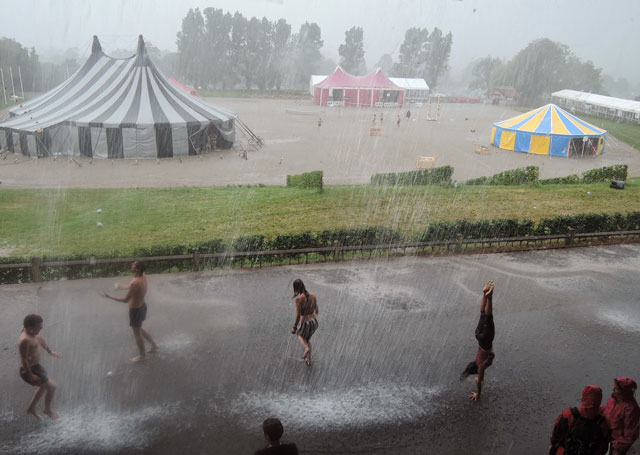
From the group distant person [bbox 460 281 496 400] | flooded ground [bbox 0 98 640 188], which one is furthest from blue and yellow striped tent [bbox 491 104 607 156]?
distant person [bbox 460 281 496 400]

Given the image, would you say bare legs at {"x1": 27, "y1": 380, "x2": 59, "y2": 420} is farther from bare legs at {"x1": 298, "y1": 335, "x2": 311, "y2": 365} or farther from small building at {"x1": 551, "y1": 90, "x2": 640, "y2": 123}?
small building at {"x1": 551, "y1": 90, "x2": 640, "y2": 123}

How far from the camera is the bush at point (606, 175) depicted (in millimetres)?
18266

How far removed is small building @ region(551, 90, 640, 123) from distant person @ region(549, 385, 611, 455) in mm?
46867

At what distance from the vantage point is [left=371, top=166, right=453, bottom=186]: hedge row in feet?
52.9

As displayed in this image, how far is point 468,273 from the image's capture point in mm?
9180

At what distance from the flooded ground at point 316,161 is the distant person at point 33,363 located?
447 inches

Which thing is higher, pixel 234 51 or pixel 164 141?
pixel 234 51

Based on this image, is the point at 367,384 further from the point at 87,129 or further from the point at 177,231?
the point at 87,129

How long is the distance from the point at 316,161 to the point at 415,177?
5.32 m

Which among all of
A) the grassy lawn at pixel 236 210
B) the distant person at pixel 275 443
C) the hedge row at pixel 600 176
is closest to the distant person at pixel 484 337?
the distant person at pixel 275 443

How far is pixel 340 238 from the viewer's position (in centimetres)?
970

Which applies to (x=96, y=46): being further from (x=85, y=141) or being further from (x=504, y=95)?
(x=504, y=95)

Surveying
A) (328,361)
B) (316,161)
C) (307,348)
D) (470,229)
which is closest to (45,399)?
(307,348)

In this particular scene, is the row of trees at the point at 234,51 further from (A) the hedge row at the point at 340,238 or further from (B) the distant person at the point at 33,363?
(B) the distant person at the point at 33,363
